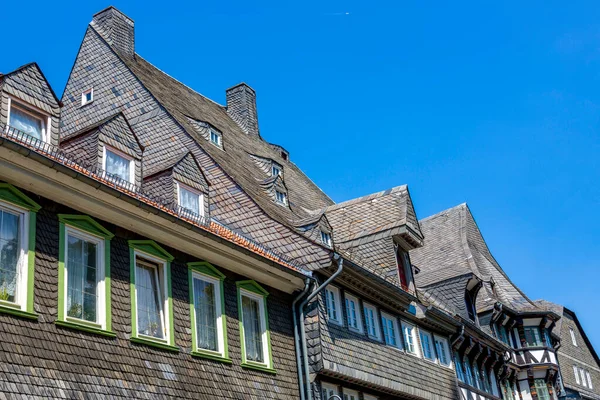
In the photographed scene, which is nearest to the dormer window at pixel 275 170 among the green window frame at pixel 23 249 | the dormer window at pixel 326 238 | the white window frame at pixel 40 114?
the dormer window at pixel 326 238

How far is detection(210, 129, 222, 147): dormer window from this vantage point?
78.2 feet

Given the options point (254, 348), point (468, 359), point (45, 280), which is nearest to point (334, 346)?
point (254, 348)

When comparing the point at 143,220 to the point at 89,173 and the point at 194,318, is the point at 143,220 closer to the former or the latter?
the point at 89,173

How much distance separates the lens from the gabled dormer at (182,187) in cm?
1672

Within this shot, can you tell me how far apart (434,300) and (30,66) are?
672 inches

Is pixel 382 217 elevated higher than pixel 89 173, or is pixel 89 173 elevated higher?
pixel 382 217

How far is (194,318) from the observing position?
1513 cm

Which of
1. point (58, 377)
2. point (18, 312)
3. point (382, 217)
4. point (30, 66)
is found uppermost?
point (382, 217)

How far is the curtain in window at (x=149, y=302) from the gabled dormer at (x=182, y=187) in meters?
1.79

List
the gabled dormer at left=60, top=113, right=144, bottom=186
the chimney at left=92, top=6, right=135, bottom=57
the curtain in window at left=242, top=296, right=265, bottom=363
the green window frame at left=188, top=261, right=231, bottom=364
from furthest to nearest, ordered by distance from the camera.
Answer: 1. the chimney at left=92, top=6, right=135, bottom=57
2. the curtain in window at left=242, top=296, right=265, bottom=363
3. the gabled dormer at left=60, top=113, right=144, bottom=186
4. the green window frame at left=188, top=261, right=231, bottom=364

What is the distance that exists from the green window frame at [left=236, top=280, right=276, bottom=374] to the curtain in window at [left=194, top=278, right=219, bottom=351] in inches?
30.5

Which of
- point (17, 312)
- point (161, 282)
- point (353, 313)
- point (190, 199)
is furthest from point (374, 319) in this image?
point (17, 312)

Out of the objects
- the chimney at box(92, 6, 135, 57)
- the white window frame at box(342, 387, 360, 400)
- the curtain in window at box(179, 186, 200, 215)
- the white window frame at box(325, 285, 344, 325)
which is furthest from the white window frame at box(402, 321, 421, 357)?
the chimney at box(92, 6, 135, 57)

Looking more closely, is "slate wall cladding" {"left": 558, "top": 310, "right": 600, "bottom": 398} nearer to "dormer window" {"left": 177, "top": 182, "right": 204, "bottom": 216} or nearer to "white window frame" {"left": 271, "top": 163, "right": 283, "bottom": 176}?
"white window frame" {"left": 271, "top": 163, "right": 283, "bottom": 176}
